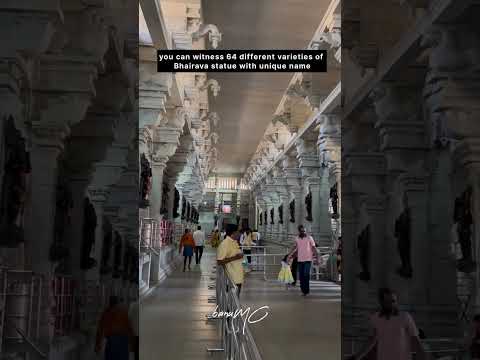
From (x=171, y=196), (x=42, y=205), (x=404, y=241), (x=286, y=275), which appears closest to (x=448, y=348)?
(x=404, y=241)

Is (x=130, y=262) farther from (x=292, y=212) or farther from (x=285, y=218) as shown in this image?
(x=285, y=218)

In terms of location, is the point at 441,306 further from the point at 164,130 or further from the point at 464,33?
the point at 164,130

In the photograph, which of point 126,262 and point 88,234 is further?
point 126,262

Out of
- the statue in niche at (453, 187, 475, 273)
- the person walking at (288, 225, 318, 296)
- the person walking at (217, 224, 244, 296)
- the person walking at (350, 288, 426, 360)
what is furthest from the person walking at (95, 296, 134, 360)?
the person walking at (288, 225, 318, 296)

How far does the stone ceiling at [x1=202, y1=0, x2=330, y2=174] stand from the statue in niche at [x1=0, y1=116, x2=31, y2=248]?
2.49 metres

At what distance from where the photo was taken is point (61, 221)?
3.68m

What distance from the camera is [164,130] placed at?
980 cm

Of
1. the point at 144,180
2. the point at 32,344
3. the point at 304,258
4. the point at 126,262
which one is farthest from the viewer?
the point at 304,258

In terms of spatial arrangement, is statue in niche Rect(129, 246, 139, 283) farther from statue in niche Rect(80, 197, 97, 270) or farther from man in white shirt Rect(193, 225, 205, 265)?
man in white shirt Rect(193, 225, 205, 265)

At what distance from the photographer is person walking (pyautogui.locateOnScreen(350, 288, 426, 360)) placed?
3.92 m

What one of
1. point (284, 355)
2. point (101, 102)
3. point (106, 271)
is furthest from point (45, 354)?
point (284, 355)

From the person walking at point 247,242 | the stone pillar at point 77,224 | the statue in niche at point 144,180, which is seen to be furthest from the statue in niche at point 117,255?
the person walking at point 247,242

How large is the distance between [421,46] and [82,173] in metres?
2.76

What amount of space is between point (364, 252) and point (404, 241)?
1.28 feet
